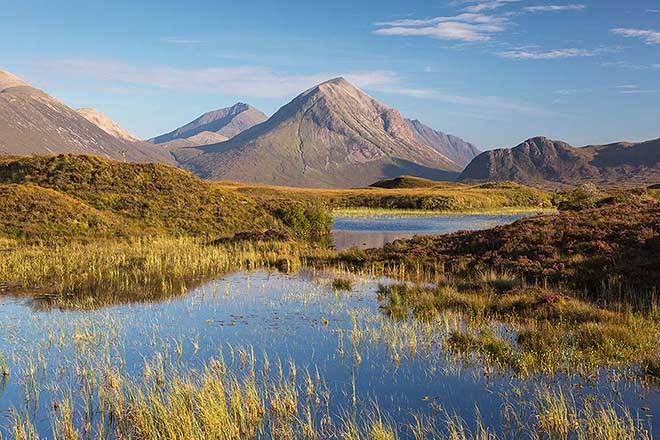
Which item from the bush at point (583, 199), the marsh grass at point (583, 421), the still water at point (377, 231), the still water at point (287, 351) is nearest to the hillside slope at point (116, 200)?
the still water at point (377, 231)

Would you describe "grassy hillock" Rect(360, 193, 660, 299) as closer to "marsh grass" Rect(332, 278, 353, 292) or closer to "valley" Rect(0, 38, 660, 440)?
"valley" Rect(0, 38, 660, 440)

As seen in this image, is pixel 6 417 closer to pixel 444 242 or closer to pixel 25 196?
pixel 444 242

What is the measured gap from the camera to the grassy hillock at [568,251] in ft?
73.3

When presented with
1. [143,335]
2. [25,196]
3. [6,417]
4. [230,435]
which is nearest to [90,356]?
[143,335]

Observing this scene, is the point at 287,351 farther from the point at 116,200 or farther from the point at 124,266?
the point at 116,200

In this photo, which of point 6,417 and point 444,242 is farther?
point 444,242

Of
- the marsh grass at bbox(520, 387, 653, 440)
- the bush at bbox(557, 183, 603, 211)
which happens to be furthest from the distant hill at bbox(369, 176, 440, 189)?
the marsh grass at bbox(520, 387, 653, 440)

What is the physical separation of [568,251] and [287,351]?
17.6 m

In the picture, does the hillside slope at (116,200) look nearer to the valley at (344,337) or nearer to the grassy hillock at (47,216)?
the grassy hillock at (47,216)

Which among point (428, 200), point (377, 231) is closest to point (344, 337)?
point (377, 231)

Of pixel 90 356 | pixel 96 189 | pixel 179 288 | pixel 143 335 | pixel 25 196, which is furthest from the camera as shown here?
pixel 96 189

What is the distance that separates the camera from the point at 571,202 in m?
80.0

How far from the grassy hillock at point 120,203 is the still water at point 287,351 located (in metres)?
24.8

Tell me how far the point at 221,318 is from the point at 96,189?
4101 centimetres
